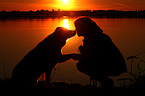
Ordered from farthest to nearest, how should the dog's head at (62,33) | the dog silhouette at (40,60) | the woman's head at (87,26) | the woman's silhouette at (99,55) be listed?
1. the dog's head at (62,33)
2. the dog silhouette at (40,60)
3. the woman's head at (87,26)
4. the woman's silhouette at (99,55)

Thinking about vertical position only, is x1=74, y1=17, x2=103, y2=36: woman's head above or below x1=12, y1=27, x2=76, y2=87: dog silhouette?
above

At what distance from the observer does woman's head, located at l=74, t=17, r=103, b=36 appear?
5.01m

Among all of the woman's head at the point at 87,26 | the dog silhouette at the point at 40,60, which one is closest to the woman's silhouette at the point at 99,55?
the woman's head at the point at 87,26

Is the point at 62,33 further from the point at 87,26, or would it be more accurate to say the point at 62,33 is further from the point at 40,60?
the point at 87,26

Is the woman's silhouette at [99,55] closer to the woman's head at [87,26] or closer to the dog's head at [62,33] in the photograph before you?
the woman's head at [87,26]

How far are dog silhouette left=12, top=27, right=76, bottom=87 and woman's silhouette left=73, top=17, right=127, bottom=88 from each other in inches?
47.3

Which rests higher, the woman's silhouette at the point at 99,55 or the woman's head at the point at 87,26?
the woman's head at the point at 87,26

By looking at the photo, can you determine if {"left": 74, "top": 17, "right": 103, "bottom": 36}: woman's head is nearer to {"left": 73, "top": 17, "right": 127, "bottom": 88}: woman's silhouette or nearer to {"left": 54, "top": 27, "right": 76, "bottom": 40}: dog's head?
{"left": 73, "top": 17, "right": 127, "bottom": 88}: woman's silhouette

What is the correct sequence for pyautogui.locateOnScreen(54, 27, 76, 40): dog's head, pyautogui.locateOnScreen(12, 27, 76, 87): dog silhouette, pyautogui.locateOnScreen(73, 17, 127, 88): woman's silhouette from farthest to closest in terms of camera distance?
pyautogui.locateOnScreen(54, 27, 76, 40): dog's head, pyautogui.locateOnScreen(12, 27, 76, 87): dog silhouette, pyautogui.locateOnScreen(73, 17, 127, 88): woman's silhouette

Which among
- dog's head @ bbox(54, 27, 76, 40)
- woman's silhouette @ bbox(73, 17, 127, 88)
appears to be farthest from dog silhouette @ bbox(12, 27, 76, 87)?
woman's silhouette @ bbox(73, 17, 127, 88)

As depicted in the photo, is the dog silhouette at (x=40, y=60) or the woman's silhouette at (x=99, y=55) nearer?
the woman's silhouette at (x=99, y=55)

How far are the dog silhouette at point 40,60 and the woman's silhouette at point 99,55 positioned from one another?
47.3 inches

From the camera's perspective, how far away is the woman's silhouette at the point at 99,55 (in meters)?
4.86

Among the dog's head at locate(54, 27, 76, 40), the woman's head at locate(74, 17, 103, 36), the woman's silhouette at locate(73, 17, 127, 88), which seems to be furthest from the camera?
the dog's head at locate(54, 27, 76, 40)
